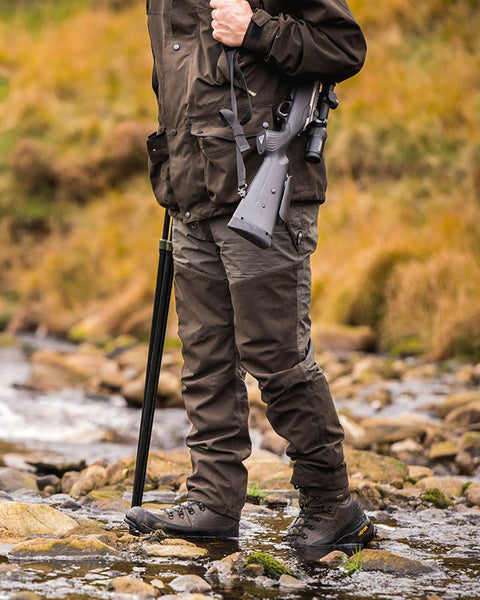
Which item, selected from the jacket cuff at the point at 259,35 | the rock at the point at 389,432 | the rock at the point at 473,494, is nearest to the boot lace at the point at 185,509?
the rock at the point at 473,494

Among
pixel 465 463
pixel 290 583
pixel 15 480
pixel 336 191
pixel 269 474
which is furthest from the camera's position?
pixel 336 191

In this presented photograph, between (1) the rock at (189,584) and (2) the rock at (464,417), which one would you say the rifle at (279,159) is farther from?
(2) the rock at (464,417)

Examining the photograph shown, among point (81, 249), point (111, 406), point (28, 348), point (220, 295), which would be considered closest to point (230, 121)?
point (220, 295)

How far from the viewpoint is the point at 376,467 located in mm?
4715

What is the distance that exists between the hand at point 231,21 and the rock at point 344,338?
25.9 ft

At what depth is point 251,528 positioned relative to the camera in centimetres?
354

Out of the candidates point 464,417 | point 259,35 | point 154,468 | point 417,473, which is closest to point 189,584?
point 259,35

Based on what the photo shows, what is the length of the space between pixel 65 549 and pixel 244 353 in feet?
2.76

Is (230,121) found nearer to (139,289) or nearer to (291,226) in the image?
(291,226)

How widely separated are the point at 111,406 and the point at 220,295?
5.58m

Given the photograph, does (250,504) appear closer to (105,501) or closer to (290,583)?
(105,501)

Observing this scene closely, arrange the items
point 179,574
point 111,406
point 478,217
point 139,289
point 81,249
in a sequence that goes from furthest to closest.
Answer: point 81,249
point 139,289
point 478,217
point 111,406
point 179,574

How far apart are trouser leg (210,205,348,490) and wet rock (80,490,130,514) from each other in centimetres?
98

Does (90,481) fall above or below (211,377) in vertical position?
below
